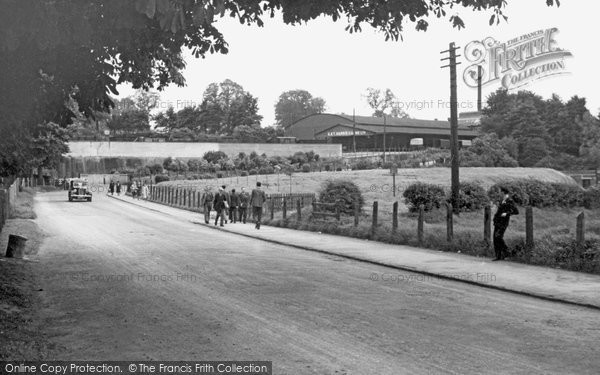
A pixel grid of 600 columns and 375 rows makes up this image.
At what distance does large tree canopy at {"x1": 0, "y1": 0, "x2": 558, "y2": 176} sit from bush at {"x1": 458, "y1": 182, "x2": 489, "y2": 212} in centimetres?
1701

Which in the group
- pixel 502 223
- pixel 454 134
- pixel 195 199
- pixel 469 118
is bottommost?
pixel 195 199

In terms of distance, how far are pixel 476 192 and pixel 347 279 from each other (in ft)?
59.9

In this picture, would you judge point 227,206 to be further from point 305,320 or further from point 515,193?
Answer: point 305,320

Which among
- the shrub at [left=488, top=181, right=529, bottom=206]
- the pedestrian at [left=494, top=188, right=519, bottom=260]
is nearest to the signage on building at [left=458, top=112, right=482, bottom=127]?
the shrub at [left=488, top=181, right=529, bottom=206]

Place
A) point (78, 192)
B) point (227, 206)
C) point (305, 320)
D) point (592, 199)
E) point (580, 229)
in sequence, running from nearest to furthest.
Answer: point (305, 320), point (580, 229), point (227, 206), point (592, 199), point (78, 192)

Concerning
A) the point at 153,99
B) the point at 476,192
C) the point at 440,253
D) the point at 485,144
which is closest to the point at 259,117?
the point at 153,99

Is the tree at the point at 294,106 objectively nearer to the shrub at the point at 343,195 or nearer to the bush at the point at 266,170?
the bush at the point at 266,170

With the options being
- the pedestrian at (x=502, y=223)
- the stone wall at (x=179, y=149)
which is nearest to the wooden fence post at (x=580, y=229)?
the pedestrian at (x=502, y=223)

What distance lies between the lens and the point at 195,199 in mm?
42812

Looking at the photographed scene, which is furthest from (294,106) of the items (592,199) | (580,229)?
(580,229)

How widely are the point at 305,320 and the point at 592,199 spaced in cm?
3396

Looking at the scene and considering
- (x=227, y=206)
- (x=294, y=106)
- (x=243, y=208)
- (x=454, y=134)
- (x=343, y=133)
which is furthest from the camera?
(x=294, y=106)

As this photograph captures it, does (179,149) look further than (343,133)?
No

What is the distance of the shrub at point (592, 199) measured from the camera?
37125mm
